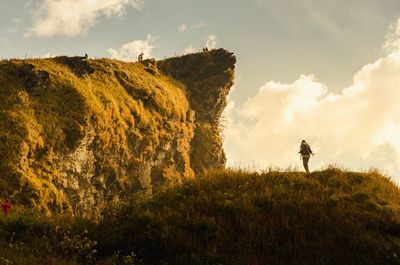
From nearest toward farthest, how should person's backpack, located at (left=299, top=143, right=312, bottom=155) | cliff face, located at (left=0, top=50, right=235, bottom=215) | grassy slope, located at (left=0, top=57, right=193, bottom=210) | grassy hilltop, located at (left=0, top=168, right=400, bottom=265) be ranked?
grassy hilltop, located at (left=0, top=168, right=400, bottom=265) < person's backpack, located at (left=299, top=143, right=312, bottom=155) < grassy slope, located at (left=0, top=57, right=193, bottom=210) < cliff face, located at (left=0, top=50, right=235, bottom=215)

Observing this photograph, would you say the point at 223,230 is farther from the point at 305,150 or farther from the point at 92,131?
the point at 92,131

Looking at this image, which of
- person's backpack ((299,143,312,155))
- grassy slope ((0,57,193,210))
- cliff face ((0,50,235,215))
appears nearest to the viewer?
person's backpack ((299,143,312,155))

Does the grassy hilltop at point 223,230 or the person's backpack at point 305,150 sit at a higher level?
the person's backpack at point 305,150

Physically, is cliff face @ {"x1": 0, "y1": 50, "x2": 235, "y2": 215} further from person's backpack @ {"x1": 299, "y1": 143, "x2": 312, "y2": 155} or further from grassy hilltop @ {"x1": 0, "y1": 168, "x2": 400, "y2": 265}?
grassy hilltop @ {"x1": 0, "y1": 168, "x2": 400, "y2": 265}

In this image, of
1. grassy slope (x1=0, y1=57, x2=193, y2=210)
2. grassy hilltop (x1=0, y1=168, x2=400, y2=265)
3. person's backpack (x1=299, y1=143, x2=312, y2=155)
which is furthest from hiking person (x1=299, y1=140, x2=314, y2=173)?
grassy slope (x1=0, y1=57, x2=193, y2=210)

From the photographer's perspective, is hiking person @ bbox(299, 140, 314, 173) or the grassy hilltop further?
hiking person @ bbox(299, 140, 314, 173)

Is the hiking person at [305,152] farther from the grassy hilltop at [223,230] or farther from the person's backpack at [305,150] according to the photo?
the grassy hilltop at [223,230]

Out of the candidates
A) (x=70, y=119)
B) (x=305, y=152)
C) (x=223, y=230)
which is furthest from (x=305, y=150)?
(x=70, y=119)

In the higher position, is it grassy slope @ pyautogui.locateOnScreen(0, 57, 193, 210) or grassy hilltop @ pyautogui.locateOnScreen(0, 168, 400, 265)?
grassy slope @ pyautogui.locateOnScreen(0, 57, 193, 210)

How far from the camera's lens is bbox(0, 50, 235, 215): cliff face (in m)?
29.0

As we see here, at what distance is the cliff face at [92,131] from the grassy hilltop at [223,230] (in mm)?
13628

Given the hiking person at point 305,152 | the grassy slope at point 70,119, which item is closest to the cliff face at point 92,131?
the grassy slope at point 70,119

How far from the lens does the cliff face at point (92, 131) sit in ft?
95.1

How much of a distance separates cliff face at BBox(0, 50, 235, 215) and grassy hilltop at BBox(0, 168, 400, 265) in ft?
44.7
